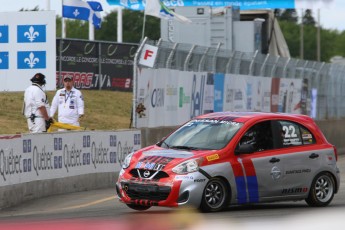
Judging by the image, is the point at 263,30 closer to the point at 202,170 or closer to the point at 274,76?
the point at 274,76

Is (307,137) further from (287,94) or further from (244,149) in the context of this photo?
(287,94)

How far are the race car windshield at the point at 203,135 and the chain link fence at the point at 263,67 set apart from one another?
7.34 meters

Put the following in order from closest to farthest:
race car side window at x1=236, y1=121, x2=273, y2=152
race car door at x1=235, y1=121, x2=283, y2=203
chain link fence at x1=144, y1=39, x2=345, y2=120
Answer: race car door at x1=235, y1=121, x2=283, y2=203
race car side window at x1=236, y1=121, x2=273, y2=152
chain link fence at x1=144, y1=39, x2=345, y2=120

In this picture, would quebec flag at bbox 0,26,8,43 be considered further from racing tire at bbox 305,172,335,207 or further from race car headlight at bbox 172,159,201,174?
race car headlight at bbox 172,159,201,174

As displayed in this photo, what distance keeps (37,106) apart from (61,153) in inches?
76.6

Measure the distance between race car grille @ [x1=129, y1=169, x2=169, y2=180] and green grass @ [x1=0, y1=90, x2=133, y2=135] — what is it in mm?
12424


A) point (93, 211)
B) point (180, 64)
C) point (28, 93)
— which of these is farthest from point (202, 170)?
point (180, 64)

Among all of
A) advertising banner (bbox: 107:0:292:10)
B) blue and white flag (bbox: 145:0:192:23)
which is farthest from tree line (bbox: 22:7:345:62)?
blue and white flag (bbox: 145:0:192:23)

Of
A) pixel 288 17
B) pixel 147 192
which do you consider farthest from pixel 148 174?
pixel 288 17

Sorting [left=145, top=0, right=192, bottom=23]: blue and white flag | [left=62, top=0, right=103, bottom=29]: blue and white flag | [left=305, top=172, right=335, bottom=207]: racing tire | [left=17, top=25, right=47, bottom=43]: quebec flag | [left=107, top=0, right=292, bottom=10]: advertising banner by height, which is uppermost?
[left=107, top=0, right=292, bottom=10]: advertising banner

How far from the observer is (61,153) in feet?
52.4

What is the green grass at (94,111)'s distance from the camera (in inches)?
1023

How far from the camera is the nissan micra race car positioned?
11.9m

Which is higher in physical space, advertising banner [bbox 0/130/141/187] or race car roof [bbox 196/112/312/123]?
race car roof [bbox 196/112/312/123]
